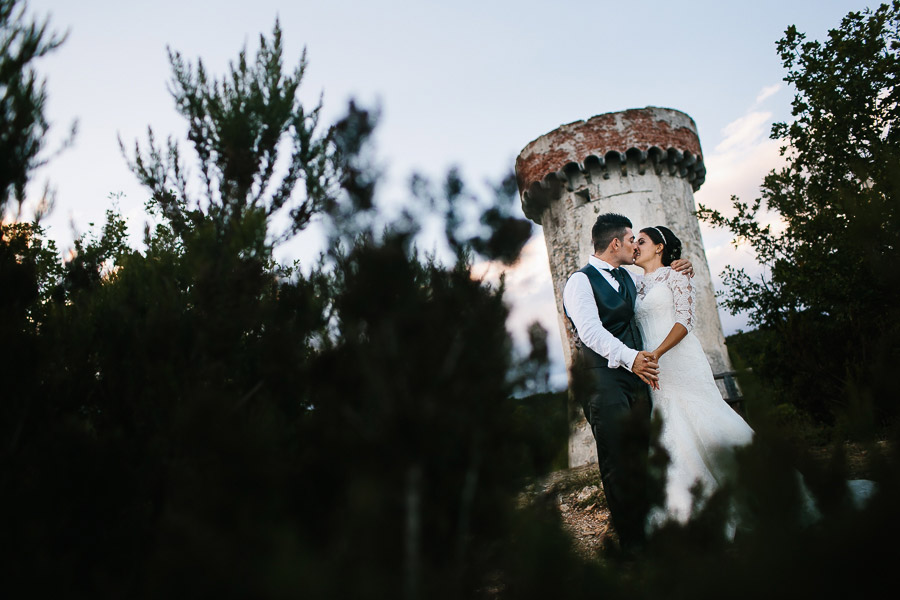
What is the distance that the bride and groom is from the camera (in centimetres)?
307

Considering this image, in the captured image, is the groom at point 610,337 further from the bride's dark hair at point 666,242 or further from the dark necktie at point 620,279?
the bride's dark hair at point 666,242

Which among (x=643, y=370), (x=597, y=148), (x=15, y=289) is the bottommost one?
(x=643, y=370)

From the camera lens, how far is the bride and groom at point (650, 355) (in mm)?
3072

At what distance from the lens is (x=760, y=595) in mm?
853

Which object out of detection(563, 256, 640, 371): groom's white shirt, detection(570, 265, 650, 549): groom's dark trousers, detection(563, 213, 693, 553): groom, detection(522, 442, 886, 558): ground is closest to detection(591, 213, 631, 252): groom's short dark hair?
detection(563, 213, 693, 553): groom

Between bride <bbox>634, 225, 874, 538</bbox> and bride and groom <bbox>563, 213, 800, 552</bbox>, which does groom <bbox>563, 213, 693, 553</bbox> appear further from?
bride <bbox>634, 225, 874, 538</bbox>

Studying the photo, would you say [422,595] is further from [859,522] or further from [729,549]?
[729,549]

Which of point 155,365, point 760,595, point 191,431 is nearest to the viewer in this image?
point 760,595

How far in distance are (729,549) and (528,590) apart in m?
0.82

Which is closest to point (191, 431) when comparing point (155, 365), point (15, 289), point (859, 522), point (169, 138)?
point (155, 365)

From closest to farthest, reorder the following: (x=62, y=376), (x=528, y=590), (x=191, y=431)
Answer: (x=528, y=590) → (x=191, y=431) → (x=62, y=376)

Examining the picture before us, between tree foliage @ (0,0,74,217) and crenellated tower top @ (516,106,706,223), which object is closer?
tree foliage @ (0,0,74,217)

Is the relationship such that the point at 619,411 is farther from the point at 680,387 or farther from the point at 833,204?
the point at 833,204

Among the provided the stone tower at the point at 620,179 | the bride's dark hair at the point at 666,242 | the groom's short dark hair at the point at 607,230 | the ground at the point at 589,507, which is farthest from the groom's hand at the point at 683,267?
the stone tower at the point at 620,179
